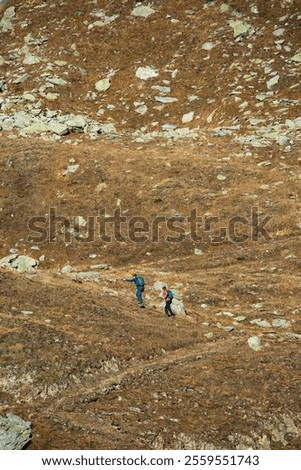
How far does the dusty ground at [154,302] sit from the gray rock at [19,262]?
798 millimetres

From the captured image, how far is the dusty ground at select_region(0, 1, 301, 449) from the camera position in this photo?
1571cm

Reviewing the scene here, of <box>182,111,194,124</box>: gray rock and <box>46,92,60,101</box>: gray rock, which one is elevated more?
<box>46,92,60,101</box>: gray rock

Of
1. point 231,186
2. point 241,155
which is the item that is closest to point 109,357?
point 231,186

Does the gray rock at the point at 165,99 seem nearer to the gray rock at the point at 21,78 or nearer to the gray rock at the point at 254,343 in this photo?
the gray rock at the point at 21,78

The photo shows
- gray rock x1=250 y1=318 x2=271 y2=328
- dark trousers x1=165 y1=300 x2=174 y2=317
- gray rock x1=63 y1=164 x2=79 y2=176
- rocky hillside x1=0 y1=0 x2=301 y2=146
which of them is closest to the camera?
gray rock x1=250 y1=318 x2=271 y2=328

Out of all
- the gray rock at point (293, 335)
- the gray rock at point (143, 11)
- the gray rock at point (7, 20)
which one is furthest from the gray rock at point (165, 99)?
the gray rock at point (293, 335)

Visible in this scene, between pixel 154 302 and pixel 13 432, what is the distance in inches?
447

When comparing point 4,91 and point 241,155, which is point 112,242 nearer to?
point 241,155


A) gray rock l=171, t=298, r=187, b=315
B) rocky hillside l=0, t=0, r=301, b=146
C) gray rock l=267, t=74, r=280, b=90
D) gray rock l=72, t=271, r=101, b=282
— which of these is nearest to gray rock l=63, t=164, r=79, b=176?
rocky hillside l=0, t=0, r=301, b=146

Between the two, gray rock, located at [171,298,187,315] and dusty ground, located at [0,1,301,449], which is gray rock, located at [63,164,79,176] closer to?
dusty ground, located at [0,1,301,449]

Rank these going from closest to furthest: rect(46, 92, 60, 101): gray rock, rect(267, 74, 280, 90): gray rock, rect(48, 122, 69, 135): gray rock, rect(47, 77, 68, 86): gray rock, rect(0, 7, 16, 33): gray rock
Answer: rect(48, 122, 69, 135): gray rock → rect(267, 74, 280, 90): gray rock → rect(46, 92, 60, 101): gray rock → rect(47, 77, 68, 86): gray rock → rect(0, 7, 16, 33): gray rock

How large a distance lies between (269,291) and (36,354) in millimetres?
11507

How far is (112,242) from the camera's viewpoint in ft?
102

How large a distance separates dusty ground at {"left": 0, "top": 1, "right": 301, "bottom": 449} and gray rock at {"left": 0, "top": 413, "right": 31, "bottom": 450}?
0.34 meters
